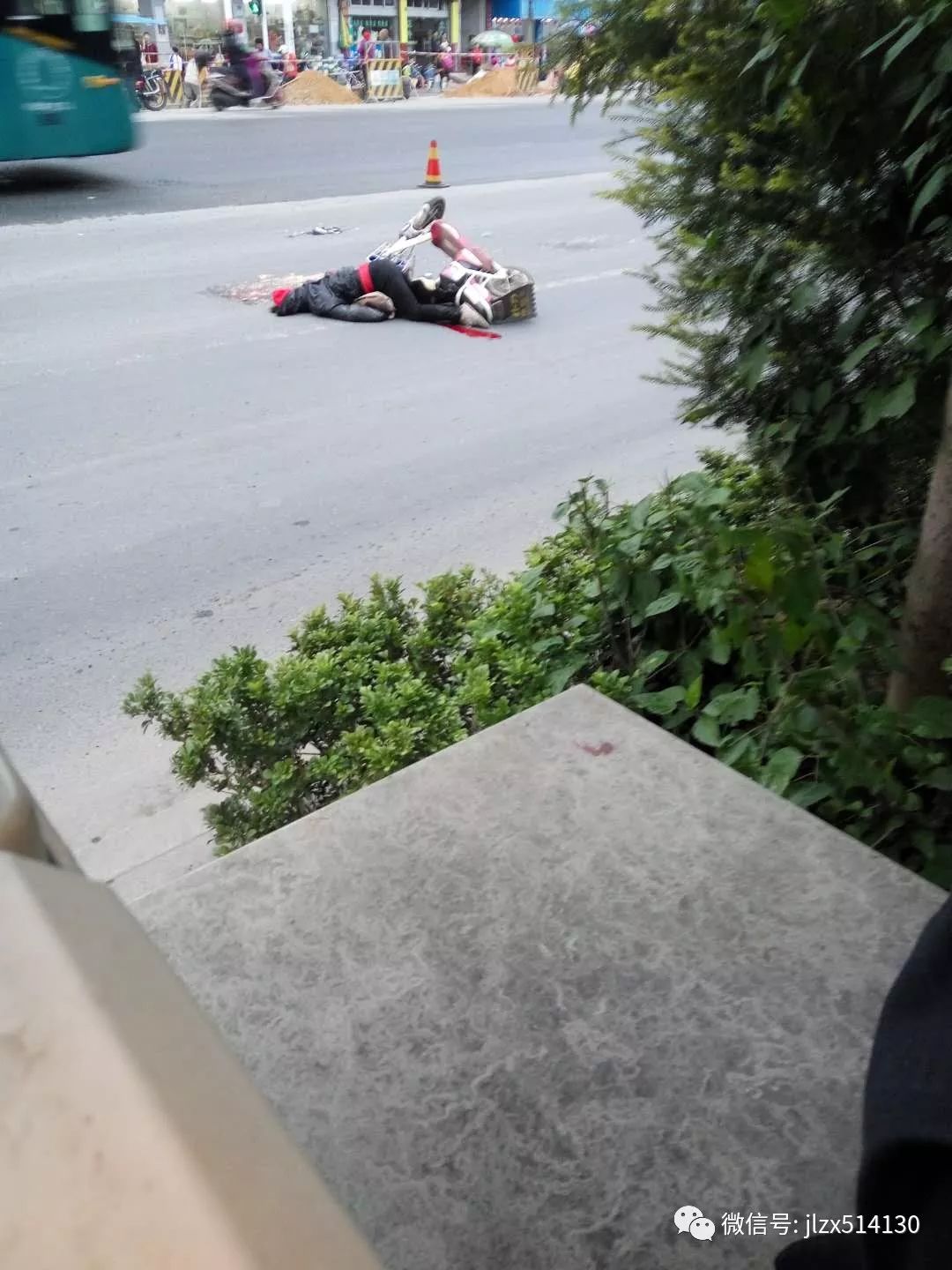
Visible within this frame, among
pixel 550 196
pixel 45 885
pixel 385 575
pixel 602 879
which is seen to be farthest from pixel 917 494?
pixel 550 196

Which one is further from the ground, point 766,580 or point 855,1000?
point 766,580

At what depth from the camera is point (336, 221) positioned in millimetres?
10398

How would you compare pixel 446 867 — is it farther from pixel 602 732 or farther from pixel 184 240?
pixel 184 240

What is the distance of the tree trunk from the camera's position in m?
2.31

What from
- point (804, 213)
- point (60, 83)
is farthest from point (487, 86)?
point (804, 213)

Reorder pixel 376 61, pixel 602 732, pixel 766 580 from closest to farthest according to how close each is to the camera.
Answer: pixel 766 580
pixel 602 732
pixel 376 61

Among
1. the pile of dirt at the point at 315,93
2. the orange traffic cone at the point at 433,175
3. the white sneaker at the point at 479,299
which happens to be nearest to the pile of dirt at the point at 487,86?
the pile of dirt at the point at 315,93

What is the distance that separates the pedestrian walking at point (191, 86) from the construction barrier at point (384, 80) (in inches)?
194

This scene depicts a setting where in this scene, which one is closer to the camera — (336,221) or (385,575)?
(385,575)

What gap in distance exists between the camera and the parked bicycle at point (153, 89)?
2188 cm

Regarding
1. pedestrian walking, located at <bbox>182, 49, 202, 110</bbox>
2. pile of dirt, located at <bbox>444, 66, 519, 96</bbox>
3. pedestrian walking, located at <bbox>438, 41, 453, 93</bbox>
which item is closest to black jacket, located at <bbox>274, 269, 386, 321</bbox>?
pedestrian walking, located at <bbox>182, 49, 202, 110</bbox>

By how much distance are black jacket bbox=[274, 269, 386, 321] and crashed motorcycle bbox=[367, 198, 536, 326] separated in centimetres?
36

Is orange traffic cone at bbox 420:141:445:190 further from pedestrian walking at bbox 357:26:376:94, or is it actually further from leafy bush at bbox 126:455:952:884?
pedestrian walking at bbox 357:26:376:94

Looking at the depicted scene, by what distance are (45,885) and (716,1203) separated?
1044mm
